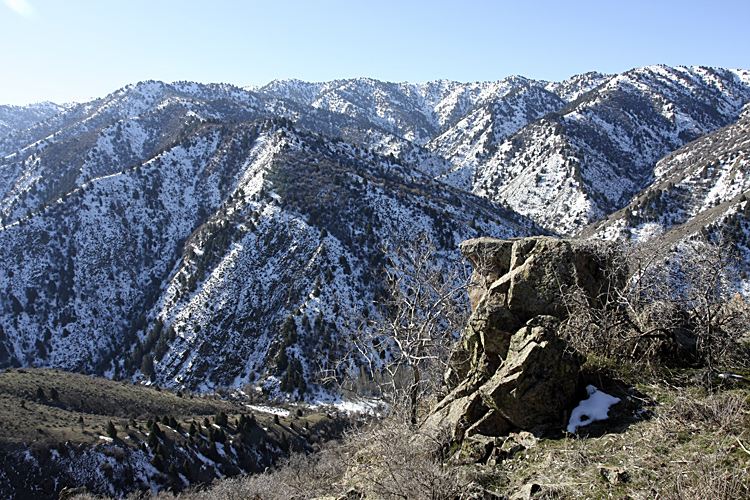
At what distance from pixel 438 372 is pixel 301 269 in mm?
68263

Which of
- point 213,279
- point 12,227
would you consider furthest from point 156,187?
point 213,279

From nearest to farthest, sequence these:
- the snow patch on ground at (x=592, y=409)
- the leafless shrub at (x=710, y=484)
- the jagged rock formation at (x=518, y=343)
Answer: the leafless shrub at (x=710, y=484)
the snow patch on ground at (x=592, y=409)
the jagged rock formation at (x=518, y=343)

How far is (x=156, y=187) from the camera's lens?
383ft

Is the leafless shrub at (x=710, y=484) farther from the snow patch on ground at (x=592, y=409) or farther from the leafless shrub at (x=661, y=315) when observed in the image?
the leafless shrub at (x=661, y=315)

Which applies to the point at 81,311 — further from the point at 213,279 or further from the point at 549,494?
the point at 549,494

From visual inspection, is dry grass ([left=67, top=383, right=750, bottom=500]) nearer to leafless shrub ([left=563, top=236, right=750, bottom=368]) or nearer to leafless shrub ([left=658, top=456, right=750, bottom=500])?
leafless shrub ([left=658, top=456, right=750, bottom=500])

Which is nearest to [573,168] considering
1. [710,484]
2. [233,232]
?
[233,232]

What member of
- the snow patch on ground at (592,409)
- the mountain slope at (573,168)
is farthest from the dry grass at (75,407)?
Answer: the mountain slope at (573,168)

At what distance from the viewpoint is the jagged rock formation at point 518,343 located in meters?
7.46

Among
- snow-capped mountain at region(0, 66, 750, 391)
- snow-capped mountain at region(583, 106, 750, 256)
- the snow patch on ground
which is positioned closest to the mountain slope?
snow-capped mountain at region(0, 66, 750, 391)

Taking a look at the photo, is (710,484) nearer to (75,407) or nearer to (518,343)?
(518,343)

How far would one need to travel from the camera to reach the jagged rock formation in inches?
294

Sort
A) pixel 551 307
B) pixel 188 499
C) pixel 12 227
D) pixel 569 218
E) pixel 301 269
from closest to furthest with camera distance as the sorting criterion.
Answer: pixel 551 307 < pixel 188 499 < pixel 301 269 < pixel 12 227 < pixel 569 218

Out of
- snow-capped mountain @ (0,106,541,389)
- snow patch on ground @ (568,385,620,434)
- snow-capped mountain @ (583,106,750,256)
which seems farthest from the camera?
snow-capped mountain @ (583,106,750,256)
